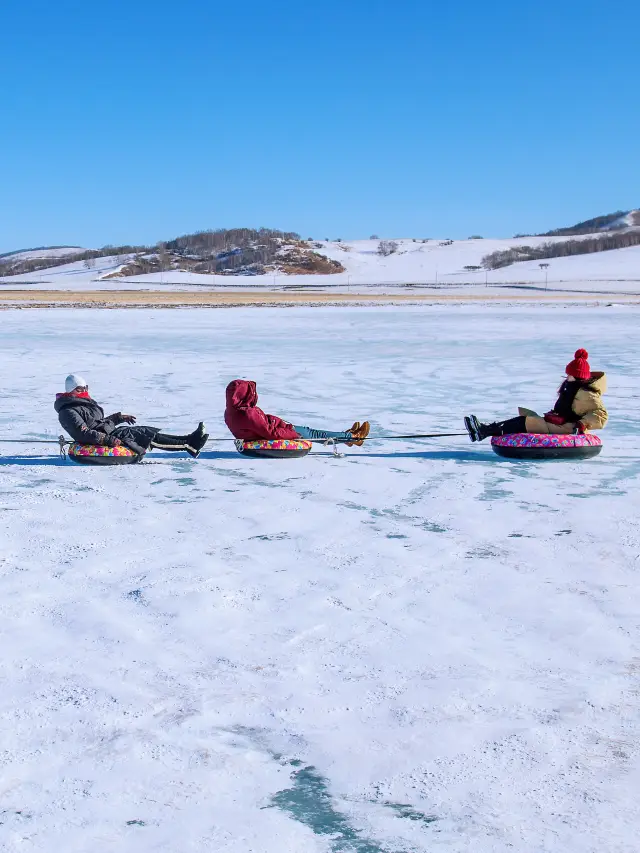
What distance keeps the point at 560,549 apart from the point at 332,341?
15.9 m

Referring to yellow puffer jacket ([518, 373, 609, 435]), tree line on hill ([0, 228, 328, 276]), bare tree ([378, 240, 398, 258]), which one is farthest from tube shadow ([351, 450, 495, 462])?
bare tree ([378, 240, 398, 258])

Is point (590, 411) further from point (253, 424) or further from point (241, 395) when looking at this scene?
point (241, 395)

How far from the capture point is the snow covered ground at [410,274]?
229ft

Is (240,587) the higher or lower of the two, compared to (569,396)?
lower

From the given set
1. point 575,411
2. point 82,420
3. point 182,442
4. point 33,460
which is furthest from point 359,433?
point 33,460

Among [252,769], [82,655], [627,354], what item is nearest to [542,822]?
[252,769]

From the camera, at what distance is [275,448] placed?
8.16 meters

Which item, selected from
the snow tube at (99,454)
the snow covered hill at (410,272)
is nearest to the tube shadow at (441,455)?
the snow tube at (99,454)

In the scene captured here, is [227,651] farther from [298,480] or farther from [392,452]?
[392,452]

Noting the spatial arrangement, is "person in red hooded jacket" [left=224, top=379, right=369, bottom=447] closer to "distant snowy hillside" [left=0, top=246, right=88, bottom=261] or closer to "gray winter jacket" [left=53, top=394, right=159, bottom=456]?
"gray winter jacket" [left=53, top=394, right=159, bottom=456]

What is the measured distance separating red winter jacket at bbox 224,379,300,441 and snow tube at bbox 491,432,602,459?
1962 millimetres

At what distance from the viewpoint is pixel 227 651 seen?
4.12 meters

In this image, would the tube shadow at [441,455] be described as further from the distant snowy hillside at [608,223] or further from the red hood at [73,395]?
the distant snowy hillside at [608,223]

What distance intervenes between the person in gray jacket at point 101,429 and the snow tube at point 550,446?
2.61 metres
